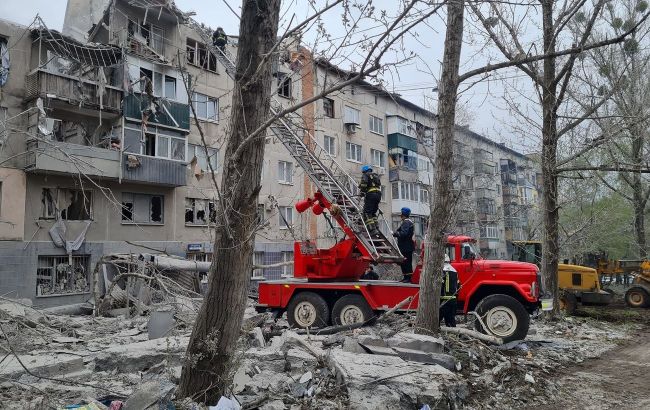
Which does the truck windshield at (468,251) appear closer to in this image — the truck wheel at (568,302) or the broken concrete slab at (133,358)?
the broken concrete slab at (133,358)

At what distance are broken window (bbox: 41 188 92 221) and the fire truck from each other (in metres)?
11.3

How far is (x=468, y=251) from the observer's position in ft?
35.3

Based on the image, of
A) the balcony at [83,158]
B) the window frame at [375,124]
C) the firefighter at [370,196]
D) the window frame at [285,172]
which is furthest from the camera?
the window frame at [375,124]

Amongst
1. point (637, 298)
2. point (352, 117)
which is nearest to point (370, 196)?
point (637, 298)

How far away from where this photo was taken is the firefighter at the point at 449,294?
933 cm

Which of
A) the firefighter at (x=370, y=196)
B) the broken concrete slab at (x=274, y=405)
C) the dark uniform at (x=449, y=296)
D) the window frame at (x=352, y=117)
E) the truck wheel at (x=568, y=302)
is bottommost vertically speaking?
the truck wheel at (x=568, y=302)

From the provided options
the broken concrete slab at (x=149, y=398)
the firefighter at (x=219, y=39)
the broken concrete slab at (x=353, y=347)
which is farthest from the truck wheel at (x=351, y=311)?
the firefighter at (x=219, y=39)

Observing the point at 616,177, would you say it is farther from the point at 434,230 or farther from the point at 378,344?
the point at 378,344

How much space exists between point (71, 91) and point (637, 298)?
24.2m

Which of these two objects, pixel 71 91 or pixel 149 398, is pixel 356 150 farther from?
pixel 149 398

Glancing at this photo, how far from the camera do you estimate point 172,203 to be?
23703 millimetres

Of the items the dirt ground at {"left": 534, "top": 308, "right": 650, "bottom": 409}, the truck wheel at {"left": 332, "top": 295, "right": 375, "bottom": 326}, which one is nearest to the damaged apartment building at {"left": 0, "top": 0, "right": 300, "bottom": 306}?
the truck wheel at {"left": 332, "top": 295, "right": 375, "bottom": 326}

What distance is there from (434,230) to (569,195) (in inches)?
789

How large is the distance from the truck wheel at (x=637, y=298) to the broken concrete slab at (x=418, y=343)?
15.6 metres
